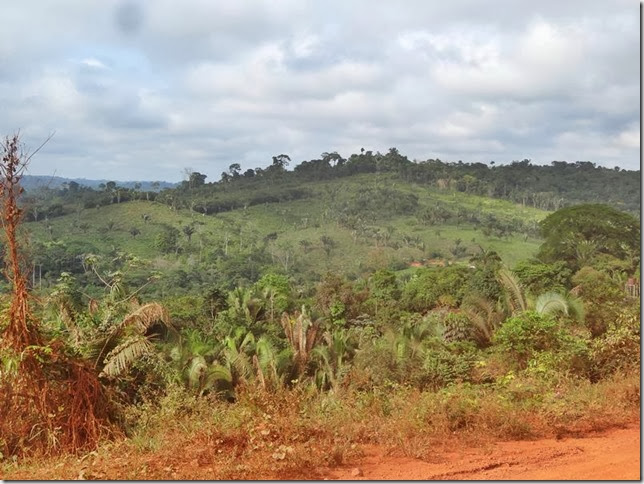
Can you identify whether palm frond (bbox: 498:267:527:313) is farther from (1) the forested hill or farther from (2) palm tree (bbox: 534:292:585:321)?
(1) the forested hill

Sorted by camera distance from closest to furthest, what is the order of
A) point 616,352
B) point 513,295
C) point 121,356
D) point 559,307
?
point 121,356
point 616,352
point 559,307
point 513,295

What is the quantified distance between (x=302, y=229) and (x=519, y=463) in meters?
66.8

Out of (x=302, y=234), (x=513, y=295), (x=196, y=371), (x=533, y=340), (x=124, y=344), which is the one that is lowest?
(x=196, y=371)

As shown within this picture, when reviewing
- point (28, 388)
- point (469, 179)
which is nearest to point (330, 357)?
point (28, 388)

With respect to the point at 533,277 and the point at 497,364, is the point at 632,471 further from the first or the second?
the point at 533,277

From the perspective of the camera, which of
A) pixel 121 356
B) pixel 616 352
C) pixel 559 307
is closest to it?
pixel 121 356

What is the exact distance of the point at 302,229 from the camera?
235 feet

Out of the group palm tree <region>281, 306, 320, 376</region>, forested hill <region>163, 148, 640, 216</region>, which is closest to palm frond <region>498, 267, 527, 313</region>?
palm tree <region>281, 306, 320, 376</region>

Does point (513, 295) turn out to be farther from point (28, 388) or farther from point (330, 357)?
point (28, 388)

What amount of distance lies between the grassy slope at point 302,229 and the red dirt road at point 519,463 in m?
48.0

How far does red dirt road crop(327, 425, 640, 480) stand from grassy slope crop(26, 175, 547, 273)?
158 feet

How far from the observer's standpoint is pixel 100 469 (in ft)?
15.5

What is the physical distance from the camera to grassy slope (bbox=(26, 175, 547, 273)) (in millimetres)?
59500

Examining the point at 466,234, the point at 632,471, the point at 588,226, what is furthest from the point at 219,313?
the point at 466,234
